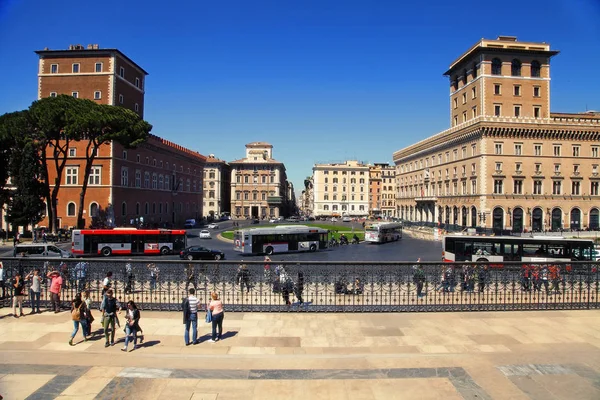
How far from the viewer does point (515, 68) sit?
6088cm

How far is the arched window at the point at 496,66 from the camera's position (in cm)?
6041

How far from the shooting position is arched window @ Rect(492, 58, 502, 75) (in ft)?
198

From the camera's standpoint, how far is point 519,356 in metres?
10.5

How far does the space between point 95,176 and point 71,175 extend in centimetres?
273

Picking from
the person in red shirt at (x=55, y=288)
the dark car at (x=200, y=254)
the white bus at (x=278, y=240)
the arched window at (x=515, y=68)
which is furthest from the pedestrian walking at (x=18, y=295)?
the arched window at (x=515, y=68)

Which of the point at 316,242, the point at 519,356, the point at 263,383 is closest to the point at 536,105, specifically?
the point at 316,242

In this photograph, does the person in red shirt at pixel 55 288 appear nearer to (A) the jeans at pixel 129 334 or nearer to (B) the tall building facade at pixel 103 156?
(A) the jeans at pixel 129 334

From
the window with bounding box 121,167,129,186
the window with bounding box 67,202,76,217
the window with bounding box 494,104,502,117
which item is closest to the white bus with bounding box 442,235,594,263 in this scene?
the window with bounding box 494,104,502,117

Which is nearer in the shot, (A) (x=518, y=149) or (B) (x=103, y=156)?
(B) (x=103, y=156)

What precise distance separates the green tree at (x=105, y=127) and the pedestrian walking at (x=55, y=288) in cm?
3105

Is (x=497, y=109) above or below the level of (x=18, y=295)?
above

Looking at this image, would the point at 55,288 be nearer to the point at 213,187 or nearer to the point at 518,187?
the point at 518,187

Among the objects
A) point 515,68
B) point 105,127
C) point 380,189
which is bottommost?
point 380,189

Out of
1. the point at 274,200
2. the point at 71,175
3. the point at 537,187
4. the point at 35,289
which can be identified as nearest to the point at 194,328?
the point at 35,289
